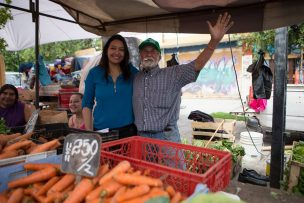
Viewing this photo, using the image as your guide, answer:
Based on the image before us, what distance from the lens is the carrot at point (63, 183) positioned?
1.78m

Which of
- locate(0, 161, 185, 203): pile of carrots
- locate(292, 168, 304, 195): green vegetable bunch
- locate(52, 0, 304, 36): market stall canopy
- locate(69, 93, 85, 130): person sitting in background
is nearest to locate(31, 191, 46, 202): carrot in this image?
locate(0, 161, 185, 203): pile of carrots

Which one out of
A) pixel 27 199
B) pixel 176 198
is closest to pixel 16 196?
pixel 27 199

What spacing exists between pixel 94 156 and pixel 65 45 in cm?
2369

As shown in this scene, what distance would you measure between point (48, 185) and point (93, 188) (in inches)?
14.3

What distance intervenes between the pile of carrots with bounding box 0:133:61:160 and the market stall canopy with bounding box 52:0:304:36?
5.98 feet

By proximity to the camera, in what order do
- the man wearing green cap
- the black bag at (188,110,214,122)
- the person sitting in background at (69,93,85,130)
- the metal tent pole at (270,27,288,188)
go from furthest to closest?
the black bag at (188,110,214,122) → the person sitting in background at (69,93,85,130) → the metal tent pole at (270,27,288,188) → the man wearing green cap

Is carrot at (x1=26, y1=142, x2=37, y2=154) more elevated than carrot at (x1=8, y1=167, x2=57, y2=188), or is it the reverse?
carrot at (x1=26, y1=142, x2=37, y2=154)

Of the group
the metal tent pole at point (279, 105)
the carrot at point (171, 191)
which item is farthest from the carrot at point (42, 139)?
the metal tent pole at point (279, 105)

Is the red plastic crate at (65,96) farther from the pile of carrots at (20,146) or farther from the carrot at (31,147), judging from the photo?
the carrot at (31,147)

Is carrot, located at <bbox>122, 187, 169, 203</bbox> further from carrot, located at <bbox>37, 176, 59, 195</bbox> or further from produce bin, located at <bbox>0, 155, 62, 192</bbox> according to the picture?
produce bin, located at <bbox>0, 155, 62, 192</bbox>

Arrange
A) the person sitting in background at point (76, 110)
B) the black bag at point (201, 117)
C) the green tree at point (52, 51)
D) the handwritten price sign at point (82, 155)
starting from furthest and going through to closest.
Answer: the green tree at point (52, 51) → the black bag at point (201, 117) → the person sitting in background at point (76, 110) → the handwritten price sign at point (82, 155)

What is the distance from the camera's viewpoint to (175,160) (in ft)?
7.34

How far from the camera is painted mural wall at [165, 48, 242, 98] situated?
1809cm

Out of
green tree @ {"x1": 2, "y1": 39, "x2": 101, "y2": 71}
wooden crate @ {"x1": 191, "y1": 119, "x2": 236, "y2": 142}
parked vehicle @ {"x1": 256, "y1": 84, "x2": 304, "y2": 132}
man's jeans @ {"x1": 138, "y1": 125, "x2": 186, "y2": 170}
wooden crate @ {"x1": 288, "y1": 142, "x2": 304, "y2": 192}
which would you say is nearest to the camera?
man's jeans @ {"x1": 138, "y1": 125, "x2": 186, "y2": 170}
